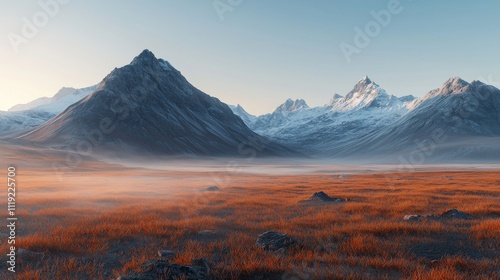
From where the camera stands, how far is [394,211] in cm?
1848

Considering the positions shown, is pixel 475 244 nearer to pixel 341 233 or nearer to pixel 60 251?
pixel 341 233

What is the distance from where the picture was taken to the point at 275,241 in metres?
11.0

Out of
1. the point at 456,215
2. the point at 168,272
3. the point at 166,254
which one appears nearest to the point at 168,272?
the point at 168,272

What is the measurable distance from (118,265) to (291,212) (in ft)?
38.9

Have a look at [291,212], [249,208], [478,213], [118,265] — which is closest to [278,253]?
[118,265]

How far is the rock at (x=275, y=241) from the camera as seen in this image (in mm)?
10680

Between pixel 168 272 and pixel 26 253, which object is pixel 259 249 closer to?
pixel 168 272

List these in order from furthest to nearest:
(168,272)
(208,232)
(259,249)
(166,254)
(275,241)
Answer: (208,232) → (275,241) → (259,249) → (166,254) → (168,272)

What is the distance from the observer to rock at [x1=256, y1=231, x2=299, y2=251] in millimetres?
10680

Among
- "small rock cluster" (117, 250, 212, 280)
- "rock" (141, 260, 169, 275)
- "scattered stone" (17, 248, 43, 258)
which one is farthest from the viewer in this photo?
"scattered stone" (17, 248, 43, 258)

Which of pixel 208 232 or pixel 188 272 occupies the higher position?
pixel 188 272

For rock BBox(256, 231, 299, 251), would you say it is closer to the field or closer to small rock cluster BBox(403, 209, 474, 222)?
the field

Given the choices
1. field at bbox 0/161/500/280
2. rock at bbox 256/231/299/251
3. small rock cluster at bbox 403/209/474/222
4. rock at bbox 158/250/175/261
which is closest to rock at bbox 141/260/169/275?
field at bbox 0/161/500/280

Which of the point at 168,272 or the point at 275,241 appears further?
the point at 275,241
